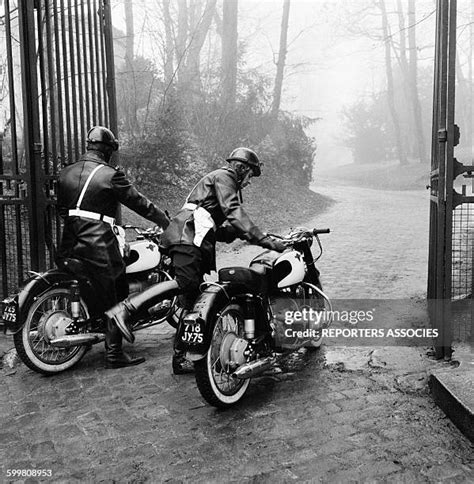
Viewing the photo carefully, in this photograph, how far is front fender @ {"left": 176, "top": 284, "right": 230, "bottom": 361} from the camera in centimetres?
371

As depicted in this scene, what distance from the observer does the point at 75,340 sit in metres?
4.77

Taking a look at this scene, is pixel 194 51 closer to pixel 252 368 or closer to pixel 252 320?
pixel 252 320

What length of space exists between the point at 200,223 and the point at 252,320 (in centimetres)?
82

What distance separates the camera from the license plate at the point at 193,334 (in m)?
3.71

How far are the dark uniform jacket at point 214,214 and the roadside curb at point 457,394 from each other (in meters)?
1.48

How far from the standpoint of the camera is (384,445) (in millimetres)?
3439

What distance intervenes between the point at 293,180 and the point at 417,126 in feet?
45.0

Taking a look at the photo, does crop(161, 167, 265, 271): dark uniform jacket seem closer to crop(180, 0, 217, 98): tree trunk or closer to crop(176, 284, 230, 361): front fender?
crop(176, 284, 230, 361): front fender

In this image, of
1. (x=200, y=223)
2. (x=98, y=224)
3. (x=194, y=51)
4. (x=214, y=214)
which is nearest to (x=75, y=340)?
(x=98, y=224)

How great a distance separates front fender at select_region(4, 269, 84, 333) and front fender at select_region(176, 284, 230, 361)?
1454 mm

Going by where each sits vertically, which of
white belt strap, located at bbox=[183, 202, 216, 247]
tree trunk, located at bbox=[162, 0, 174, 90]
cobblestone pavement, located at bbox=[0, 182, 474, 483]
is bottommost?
cobblestone pavement, located at bbox=[0, 182, 474, 483]

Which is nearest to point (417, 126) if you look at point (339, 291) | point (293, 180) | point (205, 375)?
point (293, 180)

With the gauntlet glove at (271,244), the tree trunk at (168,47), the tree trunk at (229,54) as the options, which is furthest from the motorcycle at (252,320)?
the tree trunk at (229,54)

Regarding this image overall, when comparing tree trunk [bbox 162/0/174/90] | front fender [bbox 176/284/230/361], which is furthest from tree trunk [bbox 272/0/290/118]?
front fender [bbox 176/284/230/361]
